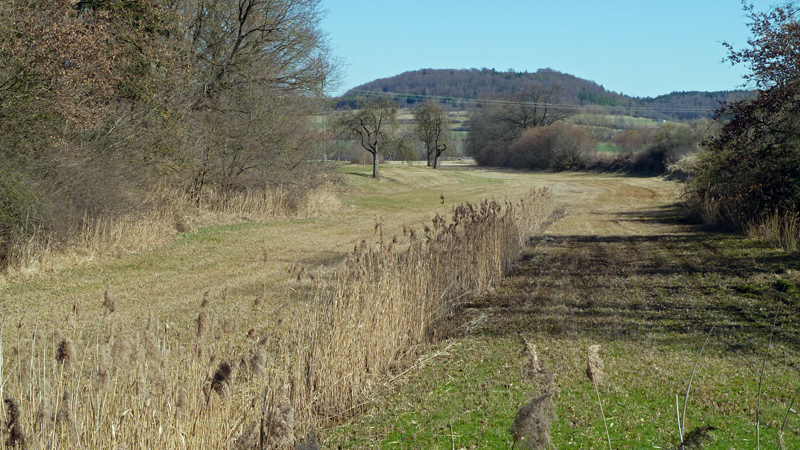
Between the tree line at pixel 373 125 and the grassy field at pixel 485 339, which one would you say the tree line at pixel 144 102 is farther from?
the tree line at pixel 373 125

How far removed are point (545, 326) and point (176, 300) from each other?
5.09 meters

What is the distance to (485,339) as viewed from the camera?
6.53 m

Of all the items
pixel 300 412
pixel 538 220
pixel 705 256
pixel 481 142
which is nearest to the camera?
pixel 300 412

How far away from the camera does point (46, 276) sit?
9.71 metres

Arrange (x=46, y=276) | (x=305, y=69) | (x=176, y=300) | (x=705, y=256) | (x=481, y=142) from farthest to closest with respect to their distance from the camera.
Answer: (x=481, y=142) < (x=305, y=69) < (x=705, y=256) < (x=46, y=276) < (x=176, y=300)

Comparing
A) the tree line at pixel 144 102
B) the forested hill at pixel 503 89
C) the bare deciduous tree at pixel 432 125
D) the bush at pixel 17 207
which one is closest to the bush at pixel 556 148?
the bare deciduous tree at pixel 432 125

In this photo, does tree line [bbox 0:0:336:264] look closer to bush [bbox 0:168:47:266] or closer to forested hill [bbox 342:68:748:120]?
bush [bbox 0:168:47:266]

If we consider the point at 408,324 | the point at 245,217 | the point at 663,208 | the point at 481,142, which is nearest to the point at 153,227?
the point at 245,217

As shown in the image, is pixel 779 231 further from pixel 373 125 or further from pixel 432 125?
pixel 432 125

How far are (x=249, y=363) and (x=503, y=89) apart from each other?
153263 mm

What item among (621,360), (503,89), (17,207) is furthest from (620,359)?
(503,89)

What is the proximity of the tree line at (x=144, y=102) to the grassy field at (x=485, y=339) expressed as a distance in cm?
147

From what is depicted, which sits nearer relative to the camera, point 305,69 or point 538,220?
point 538,220

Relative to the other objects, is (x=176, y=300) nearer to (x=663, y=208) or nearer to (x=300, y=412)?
(x=300, y=412)
